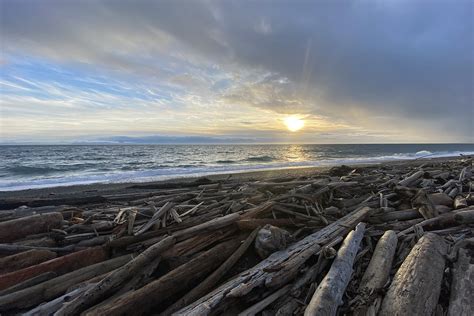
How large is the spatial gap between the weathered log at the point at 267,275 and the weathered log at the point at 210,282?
0.28m

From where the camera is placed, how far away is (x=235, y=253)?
4.11 metres

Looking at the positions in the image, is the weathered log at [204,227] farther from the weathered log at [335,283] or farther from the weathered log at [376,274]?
the weathered log at [376,274]

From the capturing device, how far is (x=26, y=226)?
514 cm

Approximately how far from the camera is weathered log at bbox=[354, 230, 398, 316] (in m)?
2.76

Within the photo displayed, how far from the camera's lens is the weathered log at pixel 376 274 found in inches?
109

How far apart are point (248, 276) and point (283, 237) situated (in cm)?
115

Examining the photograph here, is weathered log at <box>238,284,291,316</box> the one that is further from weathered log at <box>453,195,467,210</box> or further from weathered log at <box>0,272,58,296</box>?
weathered log at <box>453,195,467,210</box>

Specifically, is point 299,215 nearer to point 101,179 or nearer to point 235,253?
point 235,253

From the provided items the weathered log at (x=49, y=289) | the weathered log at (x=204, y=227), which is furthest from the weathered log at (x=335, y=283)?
the weathered log at (x=49, y=289)

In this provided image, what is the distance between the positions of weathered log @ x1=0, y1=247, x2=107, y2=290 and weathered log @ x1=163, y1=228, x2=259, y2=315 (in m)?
1.88

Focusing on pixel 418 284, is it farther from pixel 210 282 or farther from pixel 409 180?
pixel 409 180

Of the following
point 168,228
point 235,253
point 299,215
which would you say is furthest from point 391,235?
point 168,228

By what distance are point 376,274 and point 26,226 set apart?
6.33m

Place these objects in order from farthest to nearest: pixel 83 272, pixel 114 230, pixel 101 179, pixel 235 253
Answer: pixel 101 179, pixel 114 230, pixel 235 253, pixel 83 272
